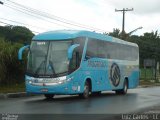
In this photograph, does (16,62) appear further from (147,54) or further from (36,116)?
(147,54)

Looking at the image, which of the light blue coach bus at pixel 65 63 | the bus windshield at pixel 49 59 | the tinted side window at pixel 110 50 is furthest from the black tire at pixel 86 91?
the bus windshield at pixel 49 59

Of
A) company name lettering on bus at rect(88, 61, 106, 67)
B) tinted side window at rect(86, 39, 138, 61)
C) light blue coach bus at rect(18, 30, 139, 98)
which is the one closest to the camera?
light blue coach bus at rect(18, 30, 139, 98)

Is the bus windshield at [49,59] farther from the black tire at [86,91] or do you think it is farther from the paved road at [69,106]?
the black tire at [86,91]

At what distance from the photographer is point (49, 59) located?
20.8m

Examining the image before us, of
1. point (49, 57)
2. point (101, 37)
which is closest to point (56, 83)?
point (49, 57)

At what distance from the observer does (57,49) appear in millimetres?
21016

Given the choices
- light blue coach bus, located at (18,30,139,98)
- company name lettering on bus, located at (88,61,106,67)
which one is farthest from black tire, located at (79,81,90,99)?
company name lettering on bus, located at (88,61,106,67)

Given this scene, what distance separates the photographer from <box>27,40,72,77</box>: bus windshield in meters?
20.7

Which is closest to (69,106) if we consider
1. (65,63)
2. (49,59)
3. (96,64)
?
(65,63)

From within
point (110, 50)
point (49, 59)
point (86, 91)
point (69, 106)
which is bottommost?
point (69, 106)

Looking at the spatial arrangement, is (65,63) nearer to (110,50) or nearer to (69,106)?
(69,106)

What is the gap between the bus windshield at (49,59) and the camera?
67.9 feet

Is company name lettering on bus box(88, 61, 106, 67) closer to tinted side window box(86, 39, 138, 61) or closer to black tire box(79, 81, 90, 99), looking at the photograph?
tinted side window box(86, 39, 138, 61)

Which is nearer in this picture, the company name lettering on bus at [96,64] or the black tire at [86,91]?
the black tire at [86,91]
